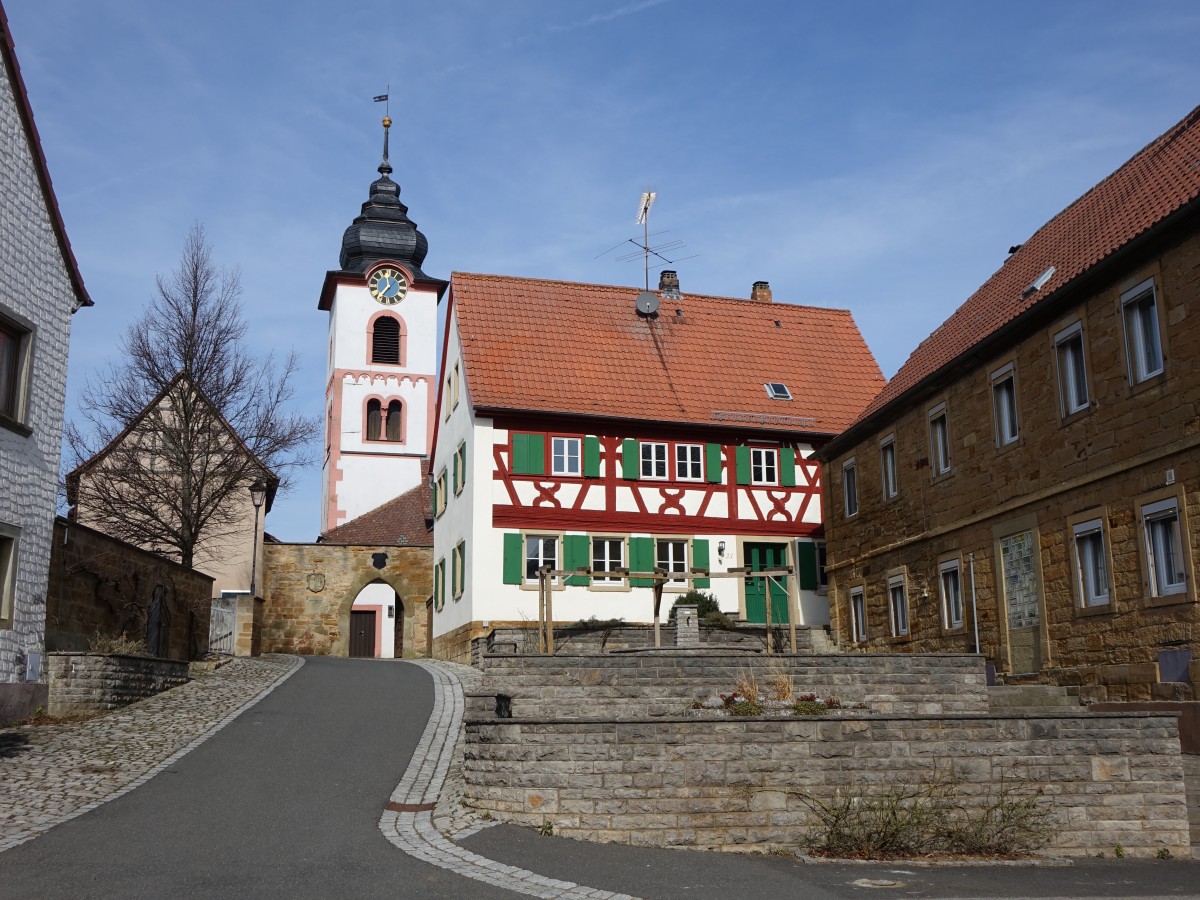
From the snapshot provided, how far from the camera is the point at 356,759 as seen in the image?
559 inches

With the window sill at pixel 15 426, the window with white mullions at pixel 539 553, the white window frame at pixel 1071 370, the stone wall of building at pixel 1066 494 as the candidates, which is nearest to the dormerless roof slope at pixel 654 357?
the window with white mullions at pixel 539 553

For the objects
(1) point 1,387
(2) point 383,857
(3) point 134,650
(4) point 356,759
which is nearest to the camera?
(2) point 383,857

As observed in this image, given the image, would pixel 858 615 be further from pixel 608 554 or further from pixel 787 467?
pixel 608 554

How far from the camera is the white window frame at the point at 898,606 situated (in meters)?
21.9

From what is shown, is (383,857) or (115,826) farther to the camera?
(115,826)

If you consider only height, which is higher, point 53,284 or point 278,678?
point 53,284

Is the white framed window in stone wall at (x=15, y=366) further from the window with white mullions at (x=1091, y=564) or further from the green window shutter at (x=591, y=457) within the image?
the window with white mullions at (x=1091, y=564)

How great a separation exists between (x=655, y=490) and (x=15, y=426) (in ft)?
48.0

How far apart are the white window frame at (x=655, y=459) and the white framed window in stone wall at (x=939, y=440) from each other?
28.0ft

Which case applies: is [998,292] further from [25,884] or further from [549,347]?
[25,884]

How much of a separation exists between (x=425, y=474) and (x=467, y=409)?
71.3 ft

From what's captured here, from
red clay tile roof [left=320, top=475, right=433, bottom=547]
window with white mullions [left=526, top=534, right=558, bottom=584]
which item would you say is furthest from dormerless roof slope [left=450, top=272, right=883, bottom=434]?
red clay tile roof [left=320, top=475, right=433, bottom=547]

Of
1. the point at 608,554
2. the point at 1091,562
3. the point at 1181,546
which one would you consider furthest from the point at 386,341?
the point at 1181,546

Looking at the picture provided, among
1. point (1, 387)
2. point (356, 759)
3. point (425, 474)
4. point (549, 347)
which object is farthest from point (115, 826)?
point (425, 474)
